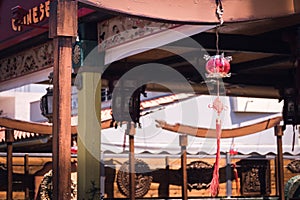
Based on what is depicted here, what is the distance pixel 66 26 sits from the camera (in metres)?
4.66

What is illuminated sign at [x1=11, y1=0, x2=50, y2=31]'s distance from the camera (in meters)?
7.35

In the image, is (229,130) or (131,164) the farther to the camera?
(229,130)

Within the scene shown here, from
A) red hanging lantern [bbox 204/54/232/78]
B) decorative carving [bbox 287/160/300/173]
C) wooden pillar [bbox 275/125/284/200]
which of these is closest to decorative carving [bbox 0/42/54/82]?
red hanging lantern [bbox 204/54/232/78]

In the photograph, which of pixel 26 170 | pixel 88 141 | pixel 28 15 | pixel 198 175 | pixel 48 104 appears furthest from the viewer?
pixel 198 175

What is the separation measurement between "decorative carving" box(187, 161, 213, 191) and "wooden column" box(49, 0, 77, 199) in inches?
254

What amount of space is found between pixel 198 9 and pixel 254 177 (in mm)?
6588

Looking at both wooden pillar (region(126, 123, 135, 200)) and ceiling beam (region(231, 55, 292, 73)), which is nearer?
ceiling beam (region(231, 55, 292, 73))

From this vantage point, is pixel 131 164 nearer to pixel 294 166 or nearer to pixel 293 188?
pixel 293 188

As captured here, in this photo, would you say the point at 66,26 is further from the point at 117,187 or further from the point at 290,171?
the point at 290,171

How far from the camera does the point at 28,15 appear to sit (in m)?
7.58

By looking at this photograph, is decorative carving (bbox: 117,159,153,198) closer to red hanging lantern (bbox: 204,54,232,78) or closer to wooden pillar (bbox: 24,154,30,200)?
wooden pillar (bbox: 24,154,30,200)

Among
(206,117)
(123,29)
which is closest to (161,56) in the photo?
(123,29)

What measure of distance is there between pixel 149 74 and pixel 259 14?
4.20 meters

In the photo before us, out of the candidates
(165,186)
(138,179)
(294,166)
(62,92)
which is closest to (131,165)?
(138,179)
